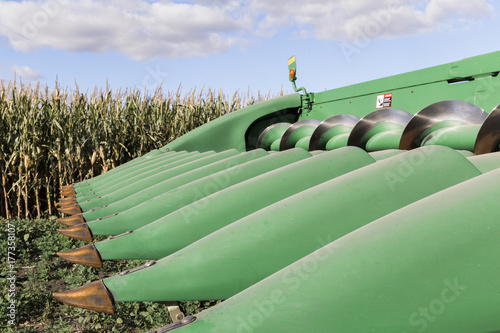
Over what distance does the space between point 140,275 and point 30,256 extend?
5.09 metres

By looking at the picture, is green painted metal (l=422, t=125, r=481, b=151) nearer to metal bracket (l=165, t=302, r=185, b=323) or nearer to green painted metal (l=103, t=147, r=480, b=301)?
green painted metal (l=103, t=147, r=480, b=301)

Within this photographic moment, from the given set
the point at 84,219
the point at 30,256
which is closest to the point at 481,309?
the point at 84,219

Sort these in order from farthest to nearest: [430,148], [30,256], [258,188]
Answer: [30,256] → [258,188] → [430,148]

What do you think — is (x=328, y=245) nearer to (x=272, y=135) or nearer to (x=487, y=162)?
(x=487, y=162)

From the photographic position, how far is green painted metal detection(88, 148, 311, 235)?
1.54 m

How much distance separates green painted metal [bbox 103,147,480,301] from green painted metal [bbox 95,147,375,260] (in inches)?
7.1

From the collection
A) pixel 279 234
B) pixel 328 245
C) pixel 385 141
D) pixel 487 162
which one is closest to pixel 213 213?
pixel 279 234

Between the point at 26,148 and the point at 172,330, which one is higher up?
the point at 26,148


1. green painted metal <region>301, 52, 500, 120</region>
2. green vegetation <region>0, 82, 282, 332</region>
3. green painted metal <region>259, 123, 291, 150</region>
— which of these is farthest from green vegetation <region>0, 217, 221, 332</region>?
green painted metal <region>301, 52, 500, 120</region>

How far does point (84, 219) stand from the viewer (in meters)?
1.79

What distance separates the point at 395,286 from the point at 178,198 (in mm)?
1036

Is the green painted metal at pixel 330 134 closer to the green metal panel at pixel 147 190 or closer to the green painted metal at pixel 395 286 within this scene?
the green metal panel at pixel 147 190

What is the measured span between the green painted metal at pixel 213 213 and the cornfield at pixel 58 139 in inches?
260

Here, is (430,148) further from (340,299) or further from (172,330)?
(172,330)
